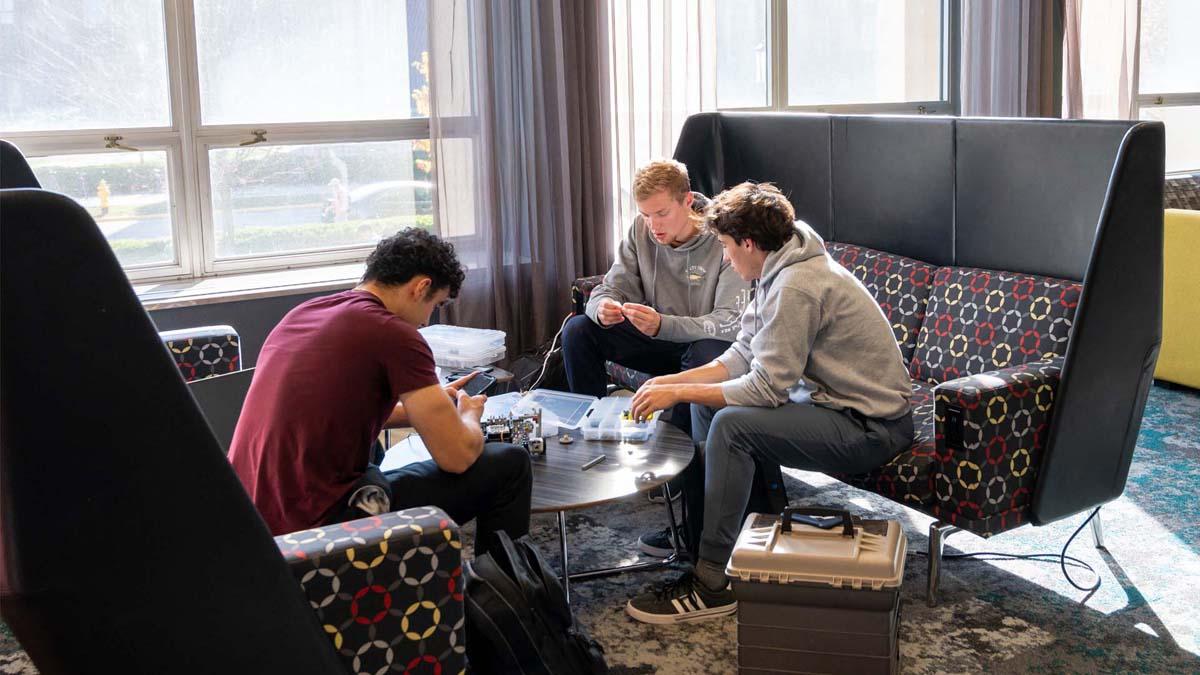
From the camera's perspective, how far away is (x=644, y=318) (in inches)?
143

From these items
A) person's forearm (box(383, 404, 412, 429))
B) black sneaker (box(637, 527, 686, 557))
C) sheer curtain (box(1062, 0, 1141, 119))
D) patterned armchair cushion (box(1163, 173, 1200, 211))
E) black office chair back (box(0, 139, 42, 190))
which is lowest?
black sneaker (box(637, 527, 686, 557))

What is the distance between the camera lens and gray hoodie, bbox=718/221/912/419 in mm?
2791

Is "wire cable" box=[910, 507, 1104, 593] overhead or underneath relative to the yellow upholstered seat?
underneath

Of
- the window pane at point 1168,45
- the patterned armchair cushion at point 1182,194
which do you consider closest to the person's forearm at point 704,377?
the patterned armchair cushion at point 1182,194

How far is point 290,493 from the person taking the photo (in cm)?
222

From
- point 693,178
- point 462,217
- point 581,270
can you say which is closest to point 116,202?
point 462,217

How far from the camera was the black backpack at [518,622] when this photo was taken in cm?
224

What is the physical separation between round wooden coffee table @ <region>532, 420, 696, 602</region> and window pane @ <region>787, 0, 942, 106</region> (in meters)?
2.84

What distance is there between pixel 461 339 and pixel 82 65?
155 centimetres

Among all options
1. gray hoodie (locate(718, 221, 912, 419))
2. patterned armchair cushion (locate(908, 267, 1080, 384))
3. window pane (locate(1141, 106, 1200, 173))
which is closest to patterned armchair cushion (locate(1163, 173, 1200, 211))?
window pane (locate(1141, 106, 1200, 173))

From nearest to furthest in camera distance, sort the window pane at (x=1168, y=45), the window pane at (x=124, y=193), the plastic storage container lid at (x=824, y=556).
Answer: the plastic storage container lid at (x=824, y=556), the window pane at (x=124, y=193), the window pane at (x=1168, y=45)

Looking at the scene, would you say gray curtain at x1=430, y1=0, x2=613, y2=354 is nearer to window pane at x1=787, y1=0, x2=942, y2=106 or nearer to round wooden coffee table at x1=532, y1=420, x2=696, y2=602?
window pane at x1=787, y1=0, x2=942, y2=106

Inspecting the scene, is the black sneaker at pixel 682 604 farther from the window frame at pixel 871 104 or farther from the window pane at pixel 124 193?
the window frame at pixel 871 104

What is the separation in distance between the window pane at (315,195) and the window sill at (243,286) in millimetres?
111
